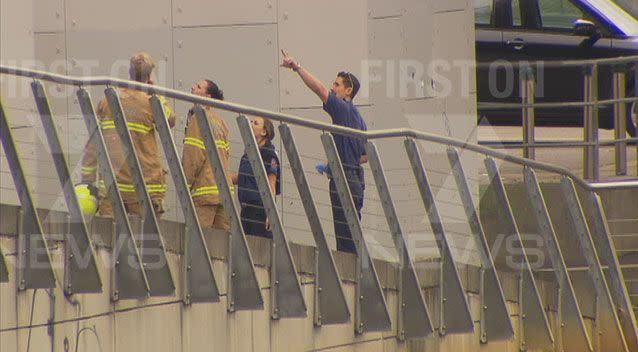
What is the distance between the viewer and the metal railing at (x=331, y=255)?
36.4 ft

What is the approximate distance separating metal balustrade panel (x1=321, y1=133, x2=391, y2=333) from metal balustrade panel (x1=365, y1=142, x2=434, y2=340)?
229 millimetres

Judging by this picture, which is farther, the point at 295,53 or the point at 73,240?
the point at 295,53

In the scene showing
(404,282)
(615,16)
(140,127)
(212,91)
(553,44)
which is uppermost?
(615,16)

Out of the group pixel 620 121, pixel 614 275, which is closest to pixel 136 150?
pixel 614 275

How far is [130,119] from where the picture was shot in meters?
12.1

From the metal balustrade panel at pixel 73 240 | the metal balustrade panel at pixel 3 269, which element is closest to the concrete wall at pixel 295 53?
the metal balustrade panel at pixel 73 240

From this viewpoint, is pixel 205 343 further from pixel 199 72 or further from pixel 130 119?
pixel 199 72

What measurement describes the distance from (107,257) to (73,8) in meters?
4.26

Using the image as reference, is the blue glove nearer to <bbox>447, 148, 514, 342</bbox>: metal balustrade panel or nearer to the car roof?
<bbox>447, 148, 514, 342</bbox>: metal balustrade panel

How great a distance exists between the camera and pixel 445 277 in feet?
45.1

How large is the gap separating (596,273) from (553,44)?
5.12 m

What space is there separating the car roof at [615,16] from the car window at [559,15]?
0.18 meters

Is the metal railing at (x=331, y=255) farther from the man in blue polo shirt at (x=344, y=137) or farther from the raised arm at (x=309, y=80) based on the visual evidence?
the raised arm at (x=309, y=80)

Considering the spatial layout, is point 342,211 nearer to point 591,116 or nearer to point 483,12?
point 591,116
